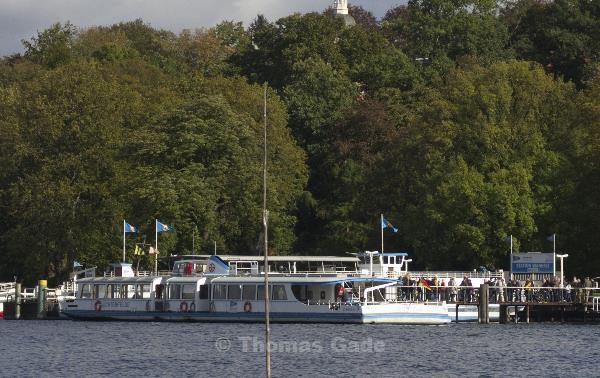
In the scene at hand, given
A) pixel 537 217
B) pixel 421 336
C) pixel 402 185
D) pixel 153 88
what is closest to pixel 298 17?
pixel 153 88

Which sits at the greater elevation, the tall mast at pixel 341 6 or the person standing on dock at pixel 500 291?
the tall mast at pixel 341 6

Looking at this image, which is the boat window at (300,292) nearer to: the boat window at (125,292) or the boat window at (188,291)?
the boat window at (188,291)

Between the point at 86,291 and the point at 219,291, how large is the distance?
1008 cm

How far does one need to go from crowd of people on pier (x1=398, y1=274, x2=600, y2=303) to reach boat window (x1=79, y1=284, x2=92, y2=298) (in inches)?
801

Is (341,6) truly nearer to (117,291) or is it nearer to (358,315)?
(117,291)

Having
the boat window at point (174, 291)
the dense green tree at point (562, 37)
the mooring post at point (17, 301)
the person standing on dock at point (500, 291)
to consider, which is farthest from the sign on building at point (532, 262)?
the dense green tree at point (562, 37)

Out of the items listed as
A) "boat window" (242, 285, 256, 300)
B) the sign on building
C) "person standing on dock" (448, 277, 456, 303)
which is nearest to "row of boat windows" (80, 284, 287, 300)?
"boat window" (242, 285, 256, 300)

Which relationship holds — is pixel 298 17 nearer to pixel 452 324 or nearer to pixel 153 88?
pixel 153 88

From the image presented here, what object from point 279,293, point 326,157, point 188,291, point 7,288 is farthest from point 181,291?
point 326,157

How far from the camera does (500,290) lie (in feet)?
309

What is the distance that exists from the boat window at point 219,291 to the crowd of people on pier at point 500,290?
10.5m

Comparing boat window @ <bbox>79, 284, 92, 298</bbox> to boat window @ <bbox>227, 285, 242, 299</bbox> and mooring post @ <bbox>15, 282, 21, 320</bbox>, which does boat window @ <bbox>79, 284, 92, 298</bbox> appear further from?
Result: boat window @ <bbox>227, 285, 242, 299</bbox>

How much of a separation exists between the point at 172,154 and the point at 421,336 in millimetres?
37589

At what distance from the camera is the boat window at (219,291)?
9794 cm
